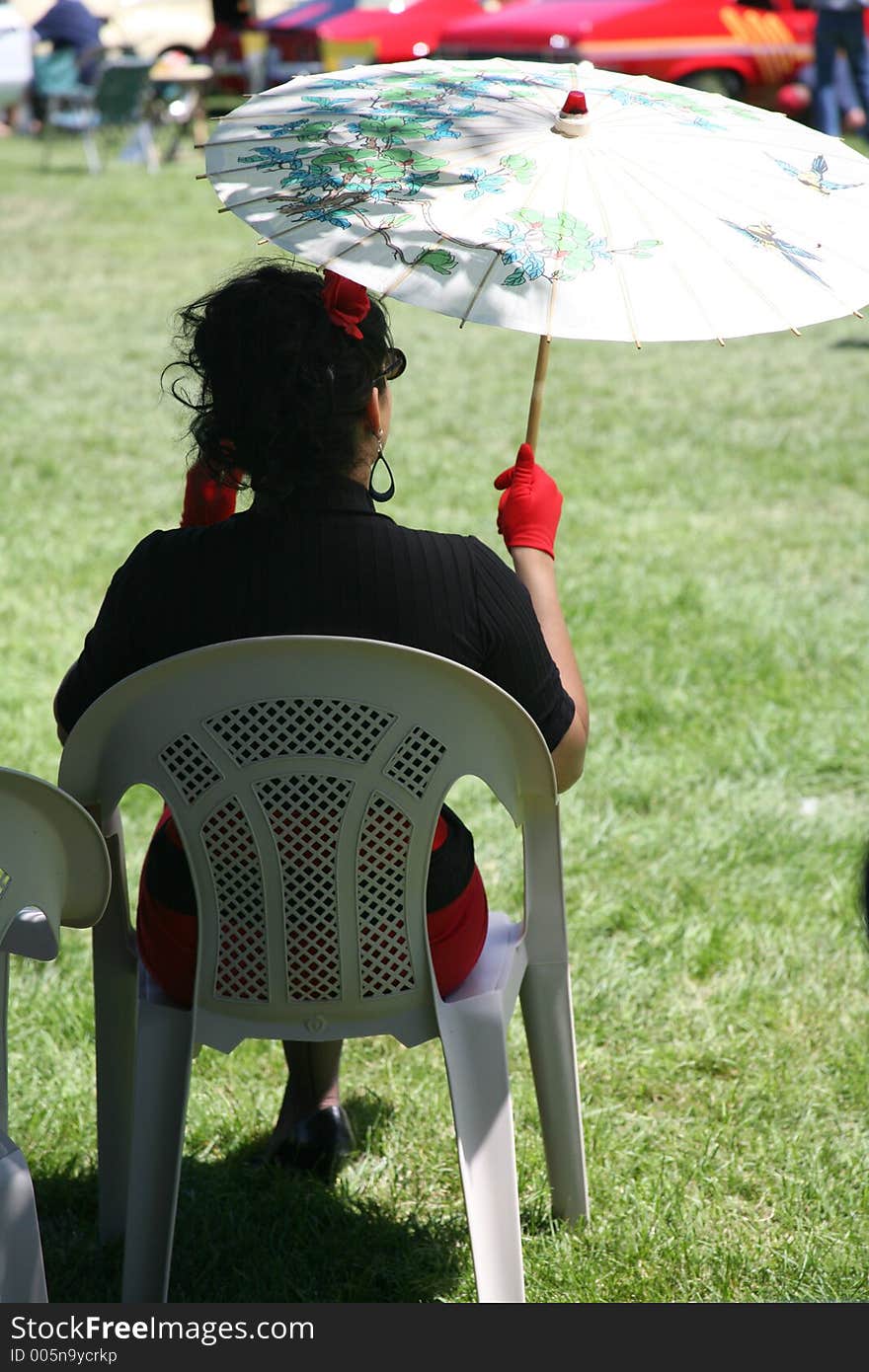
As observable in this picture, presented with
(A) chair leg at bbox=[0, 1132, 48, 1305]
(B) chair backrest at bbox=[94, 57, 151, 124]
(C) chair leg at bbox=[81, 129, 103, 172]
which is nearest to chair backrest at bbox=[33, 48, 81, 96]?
(C) chair leg at bbox=[81, 129, 103, 172]

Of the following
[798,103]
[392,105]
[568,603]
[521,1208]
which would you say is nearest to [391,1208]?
[521,1208]

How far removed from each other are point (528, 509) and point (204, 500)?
501mm

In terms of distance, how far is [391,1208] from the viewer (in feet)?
8.33

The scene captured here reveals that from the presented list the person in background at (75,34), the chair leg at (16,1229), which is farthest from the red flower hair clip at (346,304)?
the person in background at (75,34)

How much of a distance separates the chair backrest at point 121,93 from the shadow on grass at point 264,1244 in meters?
15.6

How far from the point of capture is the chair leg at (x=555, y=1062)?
7.50ft

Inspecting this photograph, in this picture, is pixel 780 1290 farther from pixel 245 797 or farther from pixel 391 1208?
pixel 245 797

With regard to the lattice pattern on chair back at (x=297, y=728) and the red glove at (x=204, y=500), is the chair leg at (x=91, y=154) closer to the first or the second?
the red glove at (x=204, y=500)

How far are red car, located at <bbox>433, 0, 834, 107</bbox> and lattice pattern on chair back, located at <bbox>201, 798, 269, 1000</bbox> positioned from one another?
1339 centimetres

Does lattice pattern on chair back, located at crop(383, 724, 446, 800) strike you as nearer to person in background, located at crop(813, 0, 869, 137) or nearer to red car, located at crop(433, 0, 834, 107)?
person in background, located at crop(813, 0, 869, 137)

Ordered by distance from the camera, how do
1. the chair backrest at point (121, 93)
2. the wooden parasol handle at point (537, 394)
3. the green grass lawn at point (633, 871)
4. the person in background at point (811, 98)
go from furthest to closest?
1. the chair backrest at point (121, 93)
2. the person in background at point (811, 98)
3. the green grass lawn at point (633, 871)
4. the wooden parasol handle at point (537, 394)

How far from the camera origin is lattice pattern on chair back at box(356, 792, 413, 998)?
196cm

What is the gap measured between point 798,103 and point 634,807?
1251 centimetres

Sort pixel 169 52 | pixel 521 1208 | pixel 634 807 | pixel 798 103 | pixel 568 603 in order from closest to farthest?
pixel 521 1208 → pixel 634 807 → pixel 568 603 → pixel 798 103 → pixel 169 52
